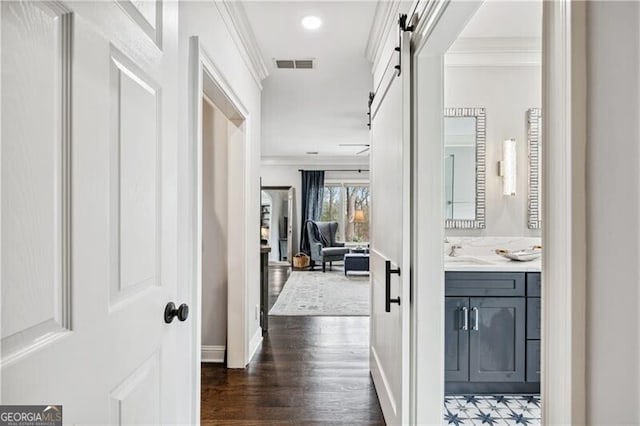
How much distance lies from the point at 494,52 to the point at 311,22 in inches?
58.3

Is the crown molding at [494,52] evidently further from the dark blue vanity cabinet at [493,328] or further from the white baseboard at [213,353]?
the white baseboard at [213,353]

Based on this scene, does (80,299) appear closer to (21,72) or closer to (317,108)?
(21,72)

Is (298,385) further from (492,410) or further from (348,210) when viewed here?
(348,210)

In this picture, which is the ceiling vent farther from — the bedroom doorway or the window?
the bedroom doorway

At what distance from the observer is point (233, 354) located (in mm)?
2842

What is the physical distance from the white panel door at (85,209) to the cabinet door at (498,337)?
2.06 meters

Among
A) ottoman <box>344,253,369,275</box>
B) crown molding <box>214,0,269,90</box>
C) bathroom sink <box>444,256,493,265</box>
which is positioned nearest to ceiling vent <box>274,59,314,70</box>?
crown molding <box>214,0,269,90</box>

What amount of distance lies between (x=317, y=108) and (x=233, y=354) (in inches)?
124

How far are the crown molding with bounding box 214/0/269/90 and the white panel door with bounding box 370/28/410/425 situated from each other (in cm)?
103

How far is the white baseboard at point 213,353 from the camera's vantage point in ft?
9.62

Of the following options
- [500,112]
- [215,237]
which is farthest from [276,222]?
[500,112]

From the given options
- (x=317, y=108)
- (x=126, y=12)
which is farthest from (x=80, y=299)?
(x=317, y=108)

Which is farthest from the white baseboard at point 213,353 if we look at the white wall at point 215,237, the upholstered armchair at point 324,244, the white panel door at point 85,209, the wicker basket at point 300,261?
the wicker basket at point 300,261

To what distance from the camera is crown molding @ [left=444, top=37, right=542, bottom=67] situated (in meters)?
2.69
